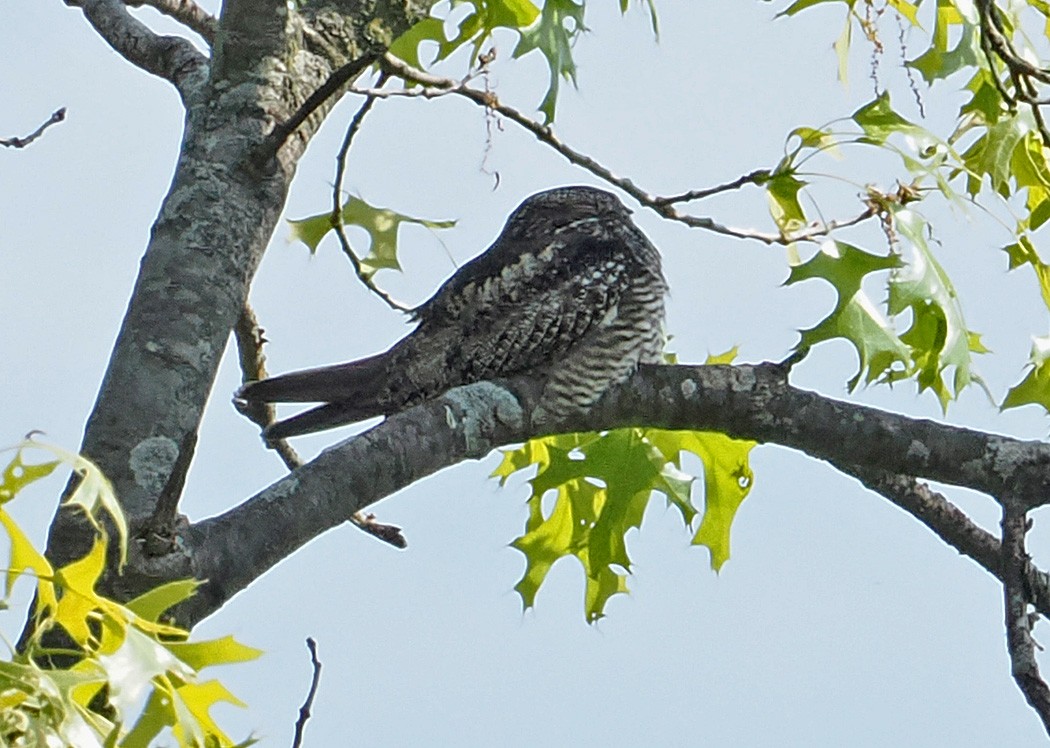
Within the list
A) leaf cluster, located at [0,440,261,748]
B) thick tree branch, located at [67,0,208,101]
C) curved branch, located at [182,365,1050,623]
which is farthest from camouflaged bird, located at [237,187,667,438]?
leaf cluster, located at [0,440,261,748]

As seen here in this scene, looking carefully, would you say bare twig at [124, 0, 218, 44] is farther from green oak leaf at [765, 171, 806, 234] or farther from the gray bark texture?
green oak leaf at [765, 171, 806, 234]

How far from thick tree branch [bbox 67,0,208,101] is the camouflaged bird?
84cm

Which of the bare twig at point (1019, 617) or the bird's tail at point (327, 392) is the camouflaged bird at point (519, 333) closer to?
the bird's tail at point (327, 392)

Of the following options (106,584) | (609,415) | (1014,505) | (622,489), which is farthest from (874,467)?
(106,584)

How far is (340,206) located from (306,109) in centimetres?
71

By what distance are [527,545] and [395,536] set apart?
664 millimetres

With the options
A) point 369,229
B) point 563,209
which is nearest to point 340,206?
point 369,229

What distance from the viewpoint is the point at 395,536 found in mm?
3990

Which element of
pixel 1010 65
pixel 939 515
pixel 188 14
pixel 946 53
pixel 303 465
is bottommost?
pixel 303 465

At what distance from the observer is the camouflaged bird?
4.35m

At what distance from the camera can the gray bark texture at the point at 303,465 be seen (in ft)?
9.36

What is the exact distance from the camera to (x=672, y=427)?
367 cm

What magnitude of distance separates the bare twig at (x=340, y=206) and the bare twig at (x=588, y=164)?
0.43ft

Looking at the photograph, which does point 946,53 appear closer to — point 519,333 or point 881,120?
point 881,120
